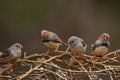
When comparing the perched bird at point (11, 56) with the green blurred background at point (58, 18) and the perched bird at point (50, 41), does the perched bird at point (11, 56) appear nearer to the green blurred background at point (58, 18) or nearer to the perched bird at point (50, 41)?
the perched bird at point (50, 41)

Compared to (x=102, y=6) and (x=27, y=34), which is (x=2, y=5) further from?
(x=102, y=6)

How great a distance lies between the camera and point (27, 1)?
9.88 metres

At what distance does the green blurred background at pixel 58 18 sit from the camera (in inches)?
358

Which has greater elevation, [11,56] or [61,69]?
[11,56]

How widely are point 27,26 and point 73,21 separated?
0.80 m

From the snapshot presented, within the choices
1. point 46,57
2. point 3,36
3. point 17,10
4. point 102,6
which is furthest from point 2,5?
point 46,57

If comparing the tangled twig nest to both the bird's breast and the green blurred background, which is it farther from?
the green blurred background

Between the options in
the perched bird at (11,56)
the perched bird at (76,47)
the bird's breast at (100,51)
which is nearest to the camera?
the perched bird at (11,56)

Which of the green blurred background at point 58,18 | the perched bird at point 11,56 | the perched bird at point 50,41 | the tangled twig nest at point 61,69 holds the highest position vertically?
the green blurred background at point 58,18

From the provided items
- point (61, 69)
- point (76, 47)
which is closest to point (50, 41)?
point (76, 47)

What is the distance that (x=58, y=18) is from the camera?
31.4ft

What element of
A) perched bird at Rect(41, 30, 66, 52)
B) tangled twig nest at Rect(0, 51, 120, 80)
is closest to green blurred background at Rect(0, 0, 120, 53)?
perched bird at Rect(41, 30, 66, 52)

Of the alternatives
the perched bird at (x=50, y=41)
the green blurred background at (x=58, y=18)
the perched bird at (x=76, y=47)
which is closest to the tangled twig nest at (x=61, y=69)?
the perched bird at (x=76, y=47)

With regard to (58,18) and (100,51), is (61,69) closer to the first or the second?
(100,51)
